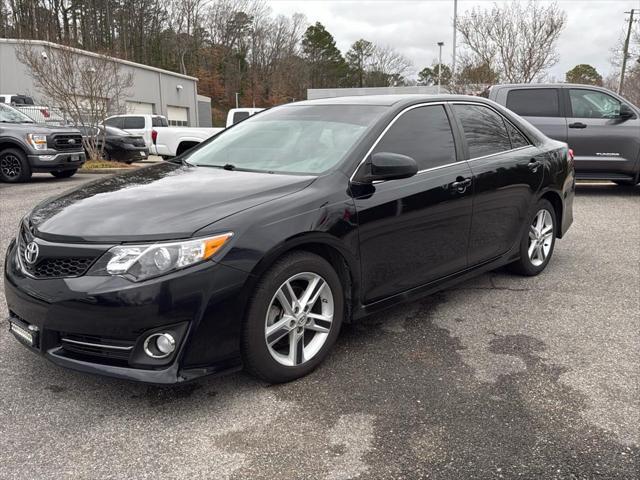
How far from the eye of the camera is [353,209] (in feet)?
10.8

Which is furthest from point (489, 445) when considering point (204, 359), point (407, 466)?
point (204, 359)

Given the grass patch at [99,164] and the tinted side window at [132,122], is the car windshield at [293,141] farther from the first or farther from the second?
the tinted side window at [132,122]

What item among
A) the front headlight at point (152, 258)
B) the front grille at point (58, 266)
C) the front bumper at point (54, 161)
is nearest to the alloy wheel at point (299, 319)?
the front headlight at point (152, 258)

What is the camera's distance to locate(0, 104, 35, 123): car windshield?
453 inches

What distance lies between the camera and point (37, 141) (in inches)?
440

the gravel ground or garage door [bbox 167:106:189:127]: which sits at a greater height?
garage door [bbox 167:106:189:127]

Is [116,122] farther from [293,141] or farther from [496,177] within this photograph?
[496,177]

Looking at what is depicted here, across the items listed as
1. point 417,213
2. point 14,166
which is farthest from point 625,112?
point 14,166

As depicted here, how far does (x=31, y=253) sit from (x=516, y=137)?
12.5ft

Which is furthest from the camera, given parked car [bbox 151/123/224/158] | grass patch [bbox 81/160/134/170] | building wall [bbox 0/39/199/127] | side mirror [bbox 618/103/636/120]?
building wall [bbox 0/39/199/127]

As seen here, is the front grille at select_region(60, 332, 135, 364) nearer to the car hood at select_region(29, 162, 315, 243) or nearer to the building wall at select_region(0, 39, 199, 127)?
the car hood at select_region(29, 162, 315, 243)

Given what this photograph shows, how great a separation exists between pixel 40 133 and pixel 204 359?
33.3 ft

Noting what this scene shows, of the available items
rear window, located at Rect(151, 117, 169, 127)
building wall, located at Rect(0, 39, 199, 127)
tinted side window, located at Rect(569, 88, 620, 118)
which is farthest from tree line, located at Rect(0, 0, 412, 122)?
tinted side window, located at Rect(569, 88, 620, 118)

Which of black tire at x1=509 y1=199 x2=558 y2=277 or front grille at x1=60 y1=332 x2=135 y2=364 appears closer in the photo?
front grille at x1=60 y1=332 x2=135 y2=364
